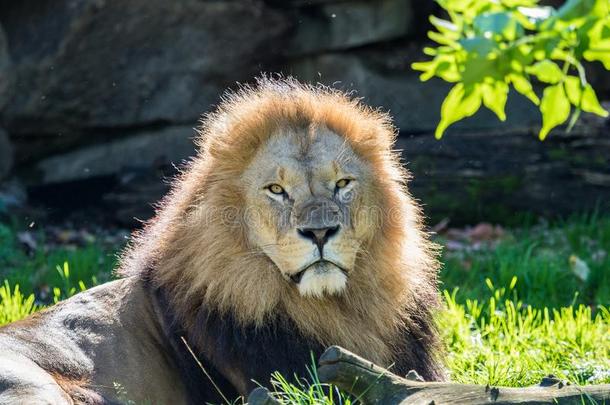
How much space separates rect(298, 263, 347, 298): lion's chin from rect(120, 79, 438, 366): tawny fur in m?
0.12

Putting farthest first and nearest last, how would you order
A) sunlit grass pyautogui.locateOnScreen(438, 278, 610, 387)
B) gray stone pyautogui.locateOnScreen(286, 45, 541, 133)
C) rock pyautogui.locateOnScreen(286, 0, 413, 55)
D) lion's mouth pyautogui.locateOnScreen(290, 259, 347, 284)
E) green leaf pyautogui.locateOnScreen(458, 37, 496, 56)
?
rock pyautogui.locateOnScreen(286, 0, 413, 55) < gray stone pyautogui.locateOnScreen(286, 45, 541, 133) < sunlit grass pyautogui.locateOnScreen(438, 278, 610, 387) < lion's mouth pyautogui.locateOnScreen(290, 259, 347, 284) < green leaf pyautogui.locateOnScreen(458, 37, 496, 56)

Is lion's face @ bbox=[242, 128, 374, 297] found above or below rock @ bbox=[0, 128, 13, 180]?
above

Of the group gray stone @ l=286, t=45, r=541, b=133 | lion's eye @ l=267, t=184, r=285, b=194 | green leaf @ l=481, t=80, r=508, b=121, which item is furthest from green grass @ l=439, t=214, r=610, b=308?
green leaf @ l=481, t=80, r=508, b=121

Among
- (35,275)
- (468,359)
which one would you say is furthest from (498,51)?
(35,275)

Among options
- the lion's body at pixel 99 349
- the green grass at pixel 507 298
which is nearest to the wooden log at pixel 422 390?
the green grass at pixel 507 298

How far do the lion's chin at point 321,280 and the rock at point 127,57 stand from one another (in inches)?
179

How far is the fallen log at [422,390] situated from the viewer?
333 centimetres

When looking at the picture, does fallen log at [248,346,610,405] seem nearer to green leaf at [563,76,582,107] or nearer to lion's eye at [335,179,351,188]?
lion's eye at [335,179,351,188]

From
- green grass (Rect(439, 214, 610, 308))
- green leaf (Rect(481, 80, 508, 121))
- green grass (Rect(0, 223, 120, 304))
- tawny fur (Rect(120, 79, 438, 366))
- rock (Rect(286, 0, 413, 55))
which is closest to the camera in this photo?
green leaf (Rect(481, 80, 508, 121))

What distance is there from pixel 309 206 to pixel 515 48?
85.1 inches

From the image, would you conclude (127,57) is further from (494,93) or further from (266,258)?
(494,93)

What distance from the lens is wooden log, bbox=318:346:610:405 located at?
333cm

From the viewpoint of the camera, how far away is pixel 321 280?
4.28 metres

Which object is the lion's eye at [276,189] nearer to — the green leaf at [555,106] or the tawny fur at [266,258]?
the tawny fur at [266,258]
